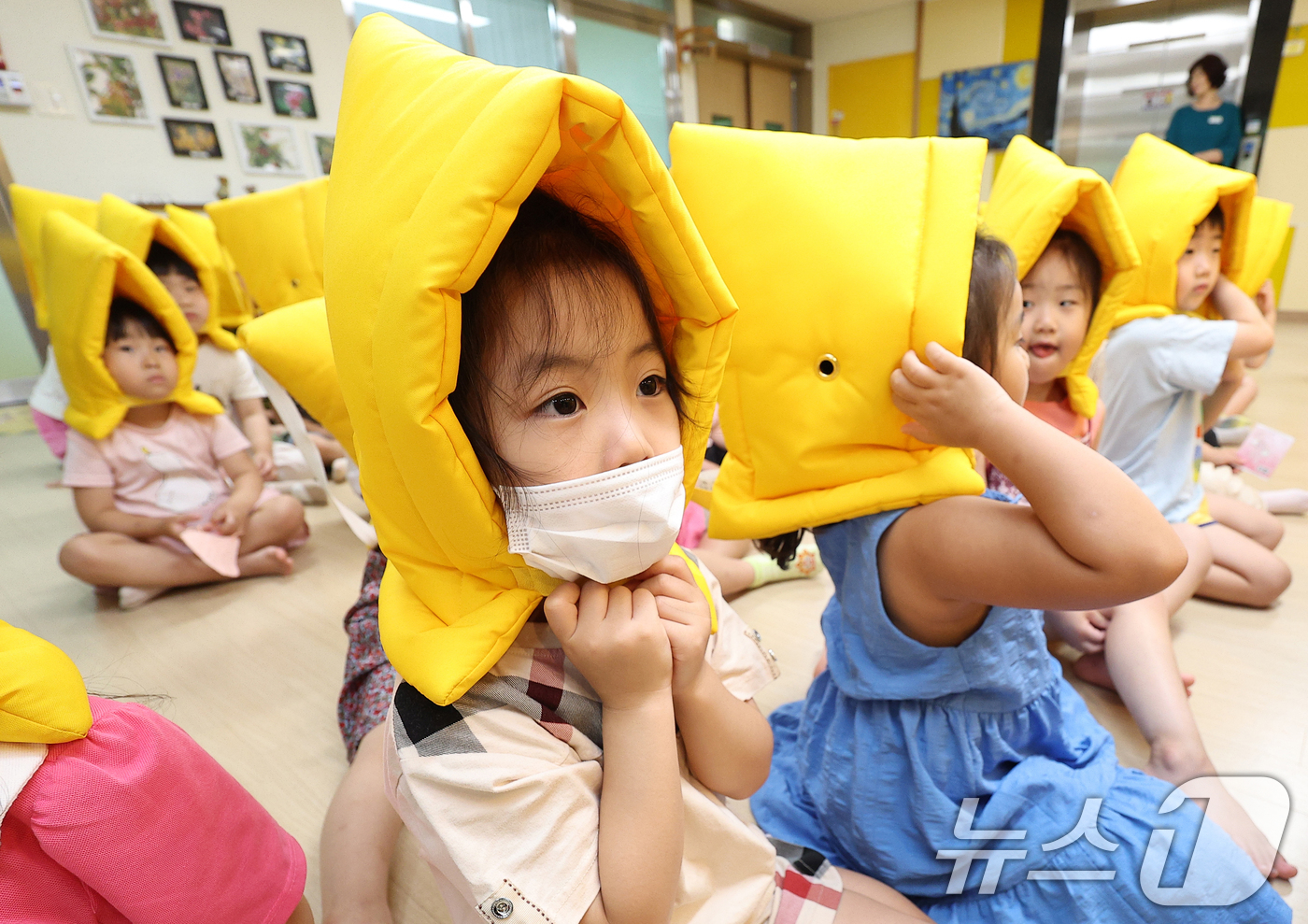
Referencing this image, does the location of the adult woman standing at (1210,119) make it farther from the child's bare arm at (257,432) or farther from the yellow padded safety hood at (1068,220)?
the child's bare arm at (257,432)

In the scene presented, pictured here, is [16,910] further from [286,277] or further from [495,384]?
[286,277]

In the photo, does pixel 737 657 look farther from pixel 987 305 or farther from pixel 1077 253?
pixel 1077 253

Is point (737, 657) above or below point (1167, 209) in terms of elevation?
below

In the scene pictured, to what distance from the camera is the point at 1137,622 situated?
1.06 metres

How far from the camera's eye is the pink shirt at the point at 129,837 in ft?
1.43

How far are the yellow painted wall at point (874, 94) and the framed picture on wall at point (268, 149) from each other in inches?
185

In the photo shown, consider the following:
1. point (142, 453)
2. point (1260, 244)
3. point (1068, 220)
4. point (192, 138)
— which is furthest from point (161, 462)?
point (1260, 244)

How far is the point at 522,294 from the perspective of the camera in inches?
18.6

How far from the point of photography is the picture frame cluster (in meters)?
2.82

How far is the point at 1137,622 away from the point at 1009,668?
1.72 ft

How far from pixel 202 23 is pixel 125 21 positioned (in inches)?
12.4

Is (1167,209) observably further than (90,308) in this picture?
No

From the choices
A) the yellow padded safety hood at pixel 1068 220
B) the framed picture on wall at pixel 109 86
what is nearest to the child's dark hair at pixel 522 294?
the yellow padded safety hood at pixel 1068 220

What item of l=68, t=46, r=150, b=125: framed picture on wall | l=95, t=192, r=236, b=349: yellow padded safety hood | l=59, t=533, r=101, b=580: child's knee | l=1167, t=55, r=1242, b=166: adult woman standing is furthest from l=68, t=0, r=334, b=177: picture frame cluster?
l=1167, t=55, r=1242, b=166: adult woman standing
